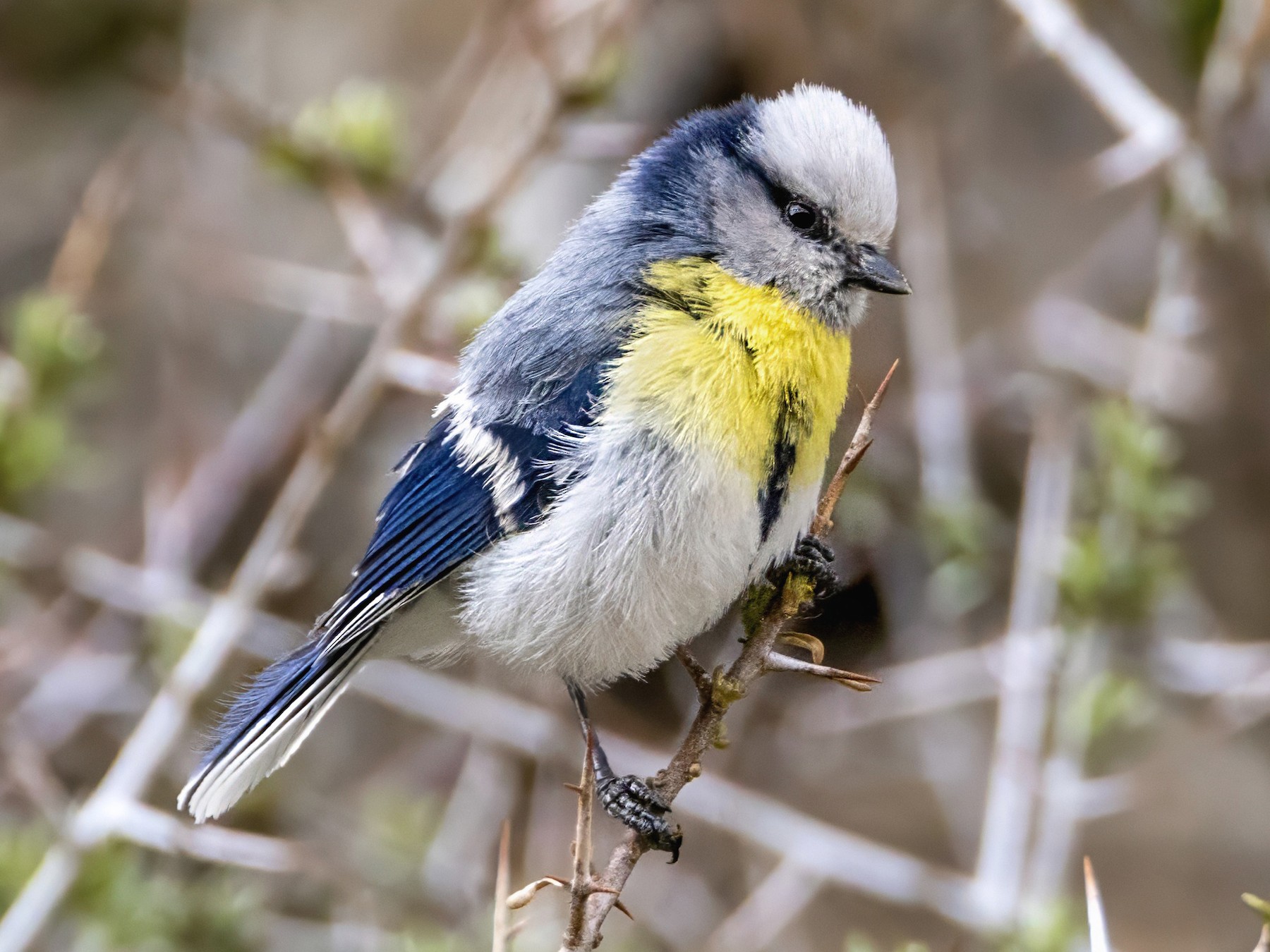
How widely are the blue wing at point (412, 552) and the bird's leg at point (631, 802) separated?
36cm

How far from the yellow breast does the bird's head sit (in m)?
0.07

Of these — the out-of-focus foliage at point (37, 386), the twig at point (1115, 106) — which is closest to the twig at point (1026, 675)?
the twig at point (1115, 106)

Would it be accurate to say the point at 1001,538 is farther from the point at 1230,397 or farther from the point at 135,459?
the point at 135,459

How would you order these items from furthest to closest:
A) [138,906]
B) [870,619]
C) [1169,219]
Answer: [1169,219]
[138,906]
[870,619]

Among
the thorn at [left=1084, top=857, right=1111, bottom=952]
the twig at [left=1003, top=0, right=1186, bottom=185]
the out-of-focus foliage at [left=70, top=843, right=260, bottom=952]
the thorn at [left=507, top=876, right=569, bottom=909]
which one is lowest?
the out-of-focus foliage at [left=70, top=843, right=260, bottom=952]

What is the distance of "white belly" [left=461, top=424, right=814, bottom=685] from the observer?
2.21 meters

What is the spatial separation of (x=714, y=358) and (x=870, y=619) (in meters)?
0.52

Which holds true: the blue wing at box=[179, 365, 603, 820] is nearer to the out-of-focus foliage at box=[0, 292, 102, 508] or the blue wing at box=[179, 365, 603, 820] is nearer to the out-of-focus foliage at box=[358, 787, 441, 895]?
the out-of-focus foliage at box=[358, 787, 441, 895]

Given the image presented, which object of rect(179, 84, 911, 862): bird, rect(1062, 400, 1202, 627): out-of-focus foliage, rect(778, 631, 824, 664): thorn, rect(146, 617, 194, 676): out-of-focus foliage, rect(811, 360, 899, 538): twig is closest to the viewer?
rect(811, 360, 899, 538): twig

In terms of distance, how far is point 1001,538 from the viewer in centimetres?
387

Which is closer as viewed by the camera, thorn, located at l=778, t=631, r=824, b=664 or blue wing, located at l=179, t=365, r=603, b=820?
thorn, located at l=778, t=631, r=824, b=664

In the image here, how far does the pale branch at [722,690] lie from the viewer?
1571 millimetres

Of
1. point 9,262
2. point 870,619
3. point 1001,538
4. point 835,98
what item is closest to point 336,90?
point 9,262

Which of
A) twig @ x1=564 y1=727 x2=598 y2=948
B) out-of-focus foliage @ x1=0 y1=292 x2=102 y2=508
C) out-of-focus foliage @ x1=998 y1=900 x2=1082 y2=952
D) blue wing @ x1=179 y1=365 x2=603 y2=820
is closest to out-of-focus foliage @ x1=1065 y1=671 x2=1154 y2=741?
out-of-focus foliage @ x1=998 y1=900 x2=1082 y2=952
